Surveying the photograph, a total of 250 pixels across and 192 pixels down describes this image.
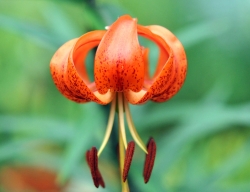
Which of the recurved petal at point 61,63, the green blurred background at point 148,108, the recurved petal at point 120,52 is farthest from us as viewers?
the green blurred background at point 148,108

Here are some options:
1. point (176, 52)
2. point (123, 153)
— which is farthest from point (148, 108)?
point (176, 52)

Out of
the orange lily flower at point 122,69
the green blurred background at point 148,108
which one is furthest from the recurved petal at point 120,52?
the green blurred background at point 148,108

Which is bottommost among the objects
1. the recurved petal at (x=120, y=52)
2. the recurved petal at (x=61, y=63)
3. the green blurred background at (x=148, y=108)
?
the recurved petal at (x=120, y=52)

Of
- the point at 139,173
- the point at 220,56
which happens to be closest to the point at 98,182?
the point at 139,173

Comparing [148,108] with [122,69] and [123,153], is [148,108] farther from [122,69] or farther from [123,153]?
[122,69]

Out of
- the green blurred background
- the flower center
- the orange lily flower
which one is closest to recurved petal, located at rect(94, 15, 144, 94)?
the orange lily flower

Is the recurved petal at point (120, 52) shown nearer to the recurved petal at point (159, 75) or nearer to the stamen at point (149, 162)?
the recurved petal at point (159, 75)

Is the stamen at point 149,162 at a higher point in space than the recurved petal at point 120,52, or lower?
lower
